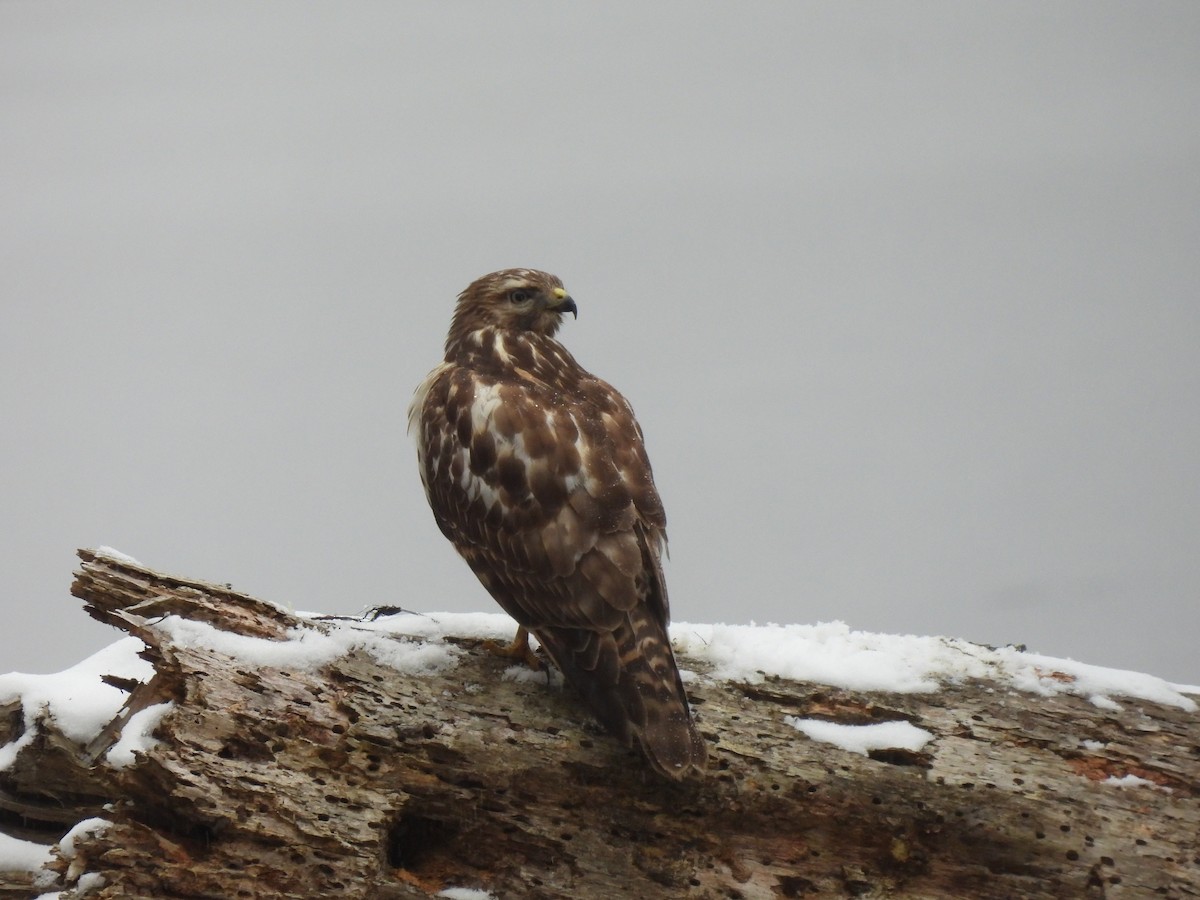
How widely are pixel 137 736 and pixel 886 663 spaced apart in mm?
3257

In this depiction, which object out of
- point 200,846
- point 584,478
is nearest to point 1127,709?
point 584,478

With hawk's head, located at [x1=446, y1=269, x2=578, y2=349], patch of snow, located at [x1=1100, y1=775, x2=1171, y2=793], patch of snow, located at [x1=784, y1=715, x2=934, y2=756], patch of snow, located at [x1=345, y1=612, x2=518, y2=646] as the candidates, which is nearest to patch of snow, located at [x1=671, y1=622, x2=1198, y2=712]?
patch of snow, located at [x1=784, y1=715, x2=934, y2=756]

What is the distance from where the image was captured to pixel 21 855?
508 centimetres

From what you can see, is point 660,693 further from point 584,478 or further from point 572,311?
point 572,311

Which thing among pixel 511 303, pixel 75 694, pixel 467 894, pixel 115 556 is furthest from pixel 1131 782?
pixel 75 694

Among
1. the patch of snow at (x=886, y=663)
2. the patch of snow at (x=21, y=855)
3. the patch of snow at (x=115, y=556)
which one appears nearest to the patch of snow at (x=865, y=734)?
the patch of snow at (x=886, y=663)

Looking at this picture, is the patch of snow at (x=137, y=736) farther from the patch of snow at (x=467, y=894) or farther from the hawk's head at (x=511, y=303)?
the hawk's head at (x=511, y=303)

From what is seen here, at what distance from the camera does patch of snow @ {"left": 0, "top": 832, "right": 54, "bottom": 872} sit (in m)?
5.04

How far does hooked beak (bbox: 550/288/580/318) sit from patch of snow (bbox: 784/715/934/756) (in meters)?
2.45

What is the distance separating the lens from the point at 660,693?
436 centimetres

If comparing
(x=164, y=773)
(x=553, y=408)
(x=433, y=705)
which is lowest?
(x=164, y=773)

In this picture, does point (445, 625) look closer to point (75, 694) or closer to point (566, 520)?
point (566, 520)

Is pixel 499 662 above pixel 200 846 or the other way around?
above

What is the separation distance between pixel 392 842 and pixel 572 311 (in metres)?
2.89
